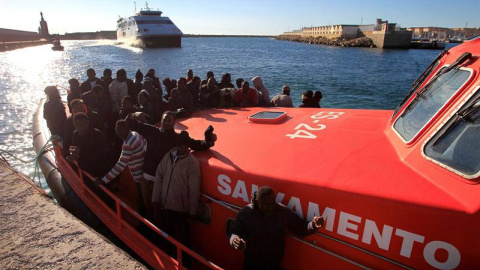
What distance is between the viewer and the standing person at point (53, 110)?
5.21m

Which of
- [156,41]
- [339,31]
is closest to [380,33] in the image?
[339,31]

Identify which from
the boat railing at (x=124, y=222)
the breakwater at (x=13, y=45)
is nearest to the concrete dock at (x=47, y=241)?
the boat railing at (x=124, y=222)

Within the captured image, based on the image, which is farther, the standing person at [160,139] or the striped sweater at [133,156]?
the striped sweater at [133,156]

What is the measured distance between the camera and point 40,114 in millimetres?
8828

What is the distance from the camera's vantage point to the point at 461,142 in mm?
2416

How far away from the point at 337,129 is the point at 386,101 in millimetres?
Result: 15367

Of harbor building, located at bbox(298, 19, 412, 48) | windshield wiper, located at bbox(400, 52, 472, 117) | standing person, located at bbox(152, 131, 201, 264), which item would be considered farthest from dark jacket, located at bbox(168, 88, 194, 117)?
harbor building, located at bbox(298, 19, 412, 48)

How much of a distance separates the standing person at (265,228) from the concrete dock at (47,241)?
104 centimetres

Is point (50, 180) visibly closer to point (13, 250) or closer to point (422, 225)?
point (13, 250)

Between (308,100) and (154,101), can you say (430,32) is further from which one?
(154,101)

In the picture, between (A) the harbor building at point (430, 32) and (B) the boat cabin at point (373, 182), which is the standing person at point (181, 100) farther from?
(A) the harbor building at point (430, 32)

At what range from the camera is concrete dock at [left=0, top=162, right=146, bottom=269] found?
287 centimetres

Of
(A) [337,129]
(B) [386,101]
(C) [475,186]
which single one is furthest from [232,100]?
(B) [386,101]

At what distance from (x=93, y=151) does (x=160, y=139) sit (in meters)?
1.32
